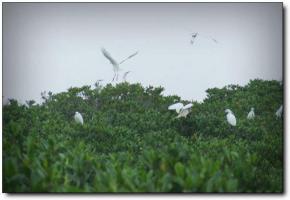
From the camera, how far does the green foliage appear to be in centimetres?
279

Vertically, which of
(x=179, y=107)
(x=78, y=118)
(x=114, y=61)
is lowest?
(x=78, y=118)

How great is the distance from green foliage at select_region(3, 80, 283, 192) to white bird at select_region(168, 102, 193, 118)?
0.12 ft

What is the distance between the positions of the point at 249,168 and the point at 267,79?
0.58 meters

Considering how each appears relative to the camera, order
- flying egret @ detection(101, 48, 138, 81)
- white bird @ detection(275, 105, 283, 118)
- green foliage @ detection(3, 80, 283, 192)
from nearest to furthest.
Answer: green foliage @ detection(3, 80, 283, 192)
white bird @ detection(275, 105, 283, 118)
flying egret @ detection(101, 48, 138, 81)

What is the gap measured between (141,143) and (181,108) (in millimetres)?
337

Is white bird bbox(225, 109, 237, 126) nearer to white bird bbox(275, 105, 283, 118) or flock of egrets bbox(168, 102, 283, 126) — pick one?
flock of egrets bbox(168, 102, 283, 126)

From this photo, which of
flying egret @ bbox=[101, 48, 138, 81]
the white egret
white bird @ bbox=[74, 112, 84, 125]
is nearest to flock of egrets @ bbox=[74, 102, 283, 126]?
white bird @ bbox=[74, 112, 84, 125]

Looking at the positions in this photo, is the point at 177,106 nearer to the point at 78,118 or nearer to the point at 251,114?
the point at 251,114

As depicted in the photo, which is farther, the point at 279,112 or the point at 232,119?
the point at 232,119

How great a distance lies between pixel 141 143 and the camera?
3.27m

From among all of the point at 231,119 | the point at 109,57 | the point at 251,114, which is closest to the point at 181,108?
the point at 231,119

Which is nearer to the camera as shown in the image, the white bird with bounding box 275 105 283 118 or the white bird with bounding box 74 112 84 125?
the white bird with bounding box 275 105 283 118

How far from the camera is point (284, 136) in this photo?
10.2 ft

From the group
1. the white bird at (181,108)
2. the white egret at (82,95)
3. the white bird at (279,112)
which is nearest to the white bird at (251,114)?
the white bird at (279,112)
